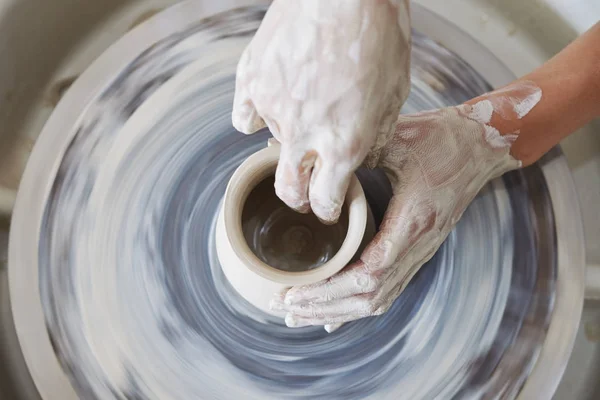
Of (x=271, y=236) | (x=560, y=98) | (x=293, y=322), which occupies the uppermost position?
(x=560, y=98)

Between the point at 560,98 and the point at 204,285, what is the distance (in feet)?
2.95

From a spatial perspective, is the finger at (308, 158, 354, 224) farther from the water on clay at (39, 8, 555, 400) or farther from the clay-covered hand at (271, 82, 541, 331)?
the water on clay at (39, 8, 555, 400)

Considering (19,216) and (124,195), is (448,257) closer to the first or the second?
(124,195)

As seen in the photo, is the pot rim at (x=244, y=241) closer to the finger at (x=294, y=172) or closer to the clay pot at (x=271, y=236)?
the clay pot at (x=271, y=236)

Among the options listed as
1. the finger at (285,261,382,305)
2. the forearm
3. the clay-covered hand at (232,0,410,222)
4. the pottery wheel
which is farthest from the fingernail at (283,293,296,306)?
the forearm

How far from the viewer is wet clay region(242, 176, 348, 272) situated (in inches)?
44.4

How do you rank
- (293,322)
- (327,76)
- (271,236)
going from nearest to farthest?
(327,76) < (293,322) < (271,236)

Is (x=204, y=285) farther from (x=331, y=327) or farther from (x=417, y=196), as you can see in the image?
(x=417, y=196)

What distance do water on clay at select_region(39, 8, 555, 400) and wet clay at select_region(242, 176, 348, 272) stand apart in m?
0.10

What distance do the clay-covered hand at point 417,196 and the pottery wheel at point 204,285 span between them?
0.09m

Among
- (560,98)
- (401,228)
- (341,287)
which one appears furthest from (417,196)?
(560,98)

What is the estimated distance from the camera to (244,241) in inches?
36.5

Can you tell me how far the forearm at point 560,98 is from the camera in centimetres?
121

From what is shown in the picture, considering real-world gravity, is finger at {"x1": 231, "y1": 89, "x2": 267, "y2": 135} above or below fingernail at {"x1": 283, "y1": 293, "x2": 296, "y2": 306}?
above
